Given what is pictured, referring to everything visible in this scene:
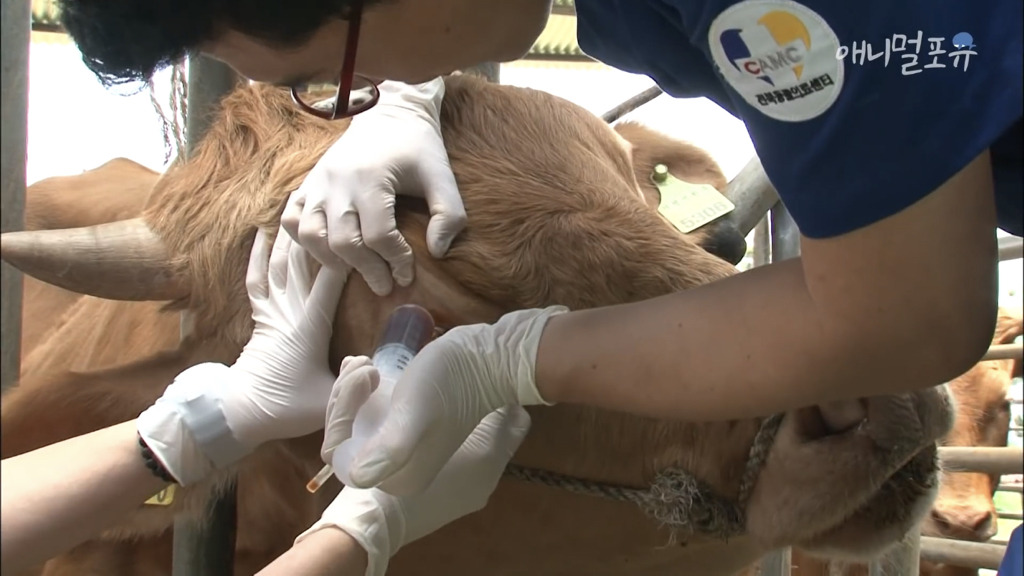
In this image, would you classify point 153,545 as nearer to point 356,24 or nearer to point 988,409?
point 356,24

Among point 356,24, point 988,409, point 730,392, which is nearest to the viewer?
point 730,392

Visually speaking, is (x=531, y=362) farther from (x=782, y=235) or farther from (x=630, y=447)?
(x=782, y=235)

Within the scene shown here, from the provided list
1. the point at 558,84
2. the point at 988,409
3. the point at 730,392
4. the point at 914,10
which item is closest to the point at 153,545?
the point at 730,392

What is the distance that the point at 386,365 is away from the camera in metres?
1.48

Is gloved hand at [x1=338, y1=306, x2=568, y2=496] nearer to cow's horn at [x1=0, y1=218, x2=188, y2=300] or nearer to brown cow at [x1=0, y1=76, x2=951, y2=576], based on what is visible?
brown cow at [x1=0, y1=76, x2=951, y2=576]

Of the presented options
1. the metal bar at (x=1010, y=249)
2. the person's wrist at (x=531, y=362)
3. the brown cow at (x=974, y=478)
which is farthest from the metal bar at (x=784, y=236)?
the brown cow at (x=974, y=478)

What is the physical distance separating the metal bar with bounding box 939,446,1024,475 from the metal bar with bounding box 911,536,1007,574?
39 cm

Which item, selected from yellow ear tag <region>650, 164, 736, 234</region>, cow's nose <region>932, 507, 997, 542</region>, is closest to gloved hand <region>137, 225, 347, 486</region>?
yellow ear tag <region>650, 164, 736, 234</region>

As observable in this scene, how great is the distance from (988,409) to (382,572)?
14.4ft

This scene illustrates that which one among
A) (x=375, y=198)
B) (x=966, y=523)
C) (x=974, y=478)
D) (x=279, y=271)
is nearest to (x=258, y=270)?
(x=279, y=271)

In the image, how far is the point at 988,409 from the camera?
512 centimetres

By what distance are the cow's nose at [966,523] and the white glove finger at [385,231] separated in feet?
12.0

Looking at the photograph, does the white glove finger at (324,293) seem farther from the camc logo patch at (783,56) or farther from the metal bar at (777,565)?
the metal bar at (777,565)

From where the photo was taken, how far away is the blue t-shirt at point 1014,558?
985mm
